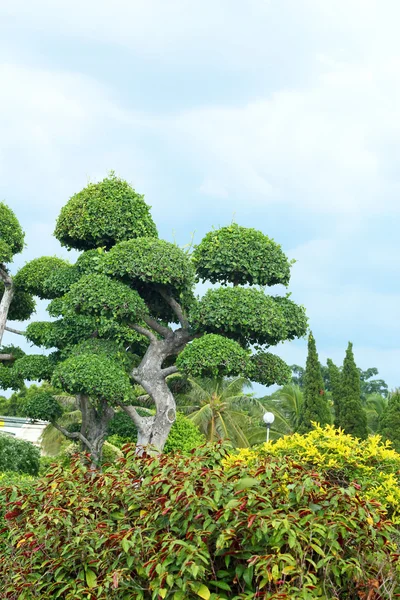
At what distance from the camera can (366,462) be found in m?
7.43

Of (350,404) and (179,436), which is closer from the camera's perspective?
(179,436)

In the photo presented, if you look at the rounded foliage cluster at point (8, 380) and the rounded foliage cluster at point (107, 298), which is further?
the rounded foliage cluster at point (8, 380)

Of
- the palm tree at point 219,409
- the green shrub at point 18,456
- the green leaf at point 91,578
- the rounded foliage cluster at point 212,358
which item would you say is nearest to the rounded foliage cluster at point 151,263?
the rounded foliage cluster at point 212,358

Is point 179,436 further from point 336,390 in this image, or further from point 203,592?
point 203,592

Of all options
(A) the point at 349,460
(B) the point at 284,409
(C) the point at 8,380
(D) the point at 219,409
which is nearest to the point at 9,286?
(C) the point at 8,380

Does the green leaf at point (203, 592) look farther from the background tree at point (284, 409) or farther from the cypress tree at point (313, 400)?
the background tree at point (284, 409)

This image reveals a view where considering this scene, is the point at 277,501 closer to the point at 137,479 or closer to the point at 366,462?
the point at 137,479

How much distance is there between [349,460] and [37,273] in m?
11.4

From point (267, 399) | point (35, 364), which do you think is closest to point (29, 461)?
point (35, 364)

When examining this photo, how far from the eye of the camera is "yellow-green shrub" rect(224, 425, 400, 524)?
7.22 m

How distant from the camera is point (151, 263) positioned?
13164 millimetres

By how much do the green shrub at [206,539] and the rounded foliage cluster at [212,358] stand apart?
281 inches

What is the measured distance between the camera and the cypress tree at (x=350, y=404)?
2355 centimetres

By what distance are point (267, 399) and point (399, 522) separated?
81.9ft
